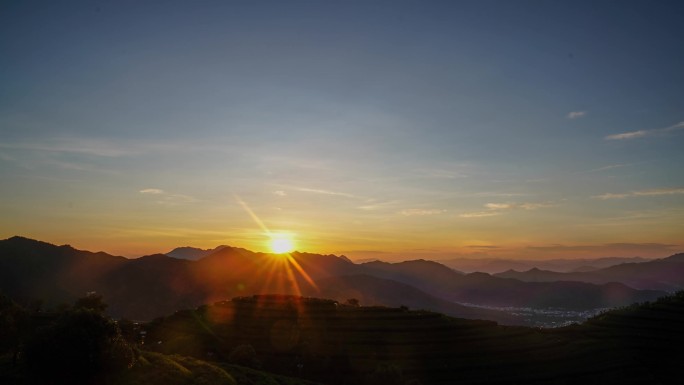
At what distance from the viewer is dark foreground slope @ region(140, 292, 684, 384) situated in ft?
386

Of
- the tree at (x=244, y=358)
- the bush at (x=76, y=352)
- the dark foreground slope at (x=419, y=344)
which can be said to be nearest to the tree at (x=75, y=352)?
the bush at (x=76, y=352)

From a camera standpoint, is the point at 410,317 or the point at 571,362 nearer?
the point at 571,362

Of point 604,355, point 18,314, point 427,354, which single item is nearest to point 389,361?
point 427,354

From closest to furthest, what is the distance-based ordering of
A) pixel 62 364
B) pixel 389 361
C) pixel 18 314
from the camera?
1. pixel 62 364
2. pixel 18 314
3. pixel 389 361

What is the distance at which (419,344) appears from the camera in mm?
136750

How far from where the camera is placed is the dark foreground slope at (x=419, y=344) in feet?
386

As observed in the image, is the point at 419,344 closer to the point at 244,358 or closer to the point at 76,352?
the point at 244,358

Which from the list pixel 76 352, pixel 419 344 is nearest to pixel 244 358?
pixel 419 344

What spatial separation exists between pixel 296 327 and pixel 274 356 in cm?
2100

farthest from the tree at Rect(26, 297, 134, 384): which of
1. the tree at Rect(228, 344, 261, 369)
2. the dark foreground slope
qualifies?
the tree at Rect(228, 344, 261, 369)

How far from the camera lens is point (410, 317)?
159 meters

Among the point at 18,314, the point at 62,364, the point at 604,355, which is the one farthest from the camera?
the point at 604,355

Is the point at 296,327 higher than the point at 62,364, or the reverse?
the point at 62,364

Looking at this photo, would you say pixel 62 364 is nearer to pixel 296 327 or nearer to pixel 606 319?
pixel 296 327
